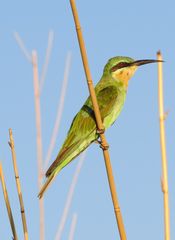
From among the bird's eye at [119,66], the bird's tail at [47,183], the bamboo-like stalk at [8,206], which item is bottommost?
the bamboo-like stalk at [8,206]

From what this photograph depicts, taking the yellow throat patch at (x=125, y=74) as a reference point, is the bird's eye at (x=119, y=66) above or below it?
above

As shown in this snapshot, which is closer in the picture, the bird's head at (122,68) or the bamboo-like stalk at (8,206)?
the bamboo-like stalk at (8,206)

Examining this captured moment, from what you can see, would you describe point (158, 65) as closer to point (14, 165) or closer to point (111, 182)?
point (111, 182)

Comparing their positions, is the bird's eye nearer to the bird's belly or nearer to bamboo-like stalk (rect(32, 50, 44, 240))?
the bird's belly

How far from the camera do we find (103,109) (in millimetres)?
3672

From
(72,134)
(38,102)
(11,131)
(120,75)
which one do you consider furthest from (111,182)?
(120,75)

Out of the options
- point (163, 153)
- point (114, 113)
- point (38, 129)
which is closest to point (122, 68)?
point (114, 113)

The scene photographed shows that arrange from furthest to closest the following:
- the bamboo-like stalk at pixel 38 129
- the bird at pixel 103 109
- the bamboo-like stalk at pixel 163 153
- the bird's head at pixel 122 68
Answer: the bird's head at pixel 122 68 → the bird at pixel 103 109 → the bamboo-like stalk at pixel 38 129 → the bamboo-like stalk at pixel 163 153

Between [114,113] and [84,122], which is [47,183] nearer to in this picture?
[84,122]

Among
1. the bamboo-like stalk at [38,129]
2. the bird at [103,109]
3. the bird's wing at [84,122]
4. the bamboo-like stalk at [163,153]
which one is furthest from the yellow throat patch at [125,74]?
the bamboo-like stalk at [163,153]

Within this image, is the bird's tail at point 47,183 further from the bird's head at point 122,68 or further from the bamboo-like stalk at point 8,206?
the bird's head at point 122,68

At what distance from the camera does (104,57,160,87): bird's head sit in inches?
151

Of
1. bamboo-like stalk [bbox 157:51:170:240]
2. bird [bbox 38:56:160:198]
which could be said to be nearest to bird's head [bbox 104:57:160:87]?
bird [bbox 38:56:160:198]

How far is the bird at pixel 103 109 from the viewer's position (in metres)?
3.32
